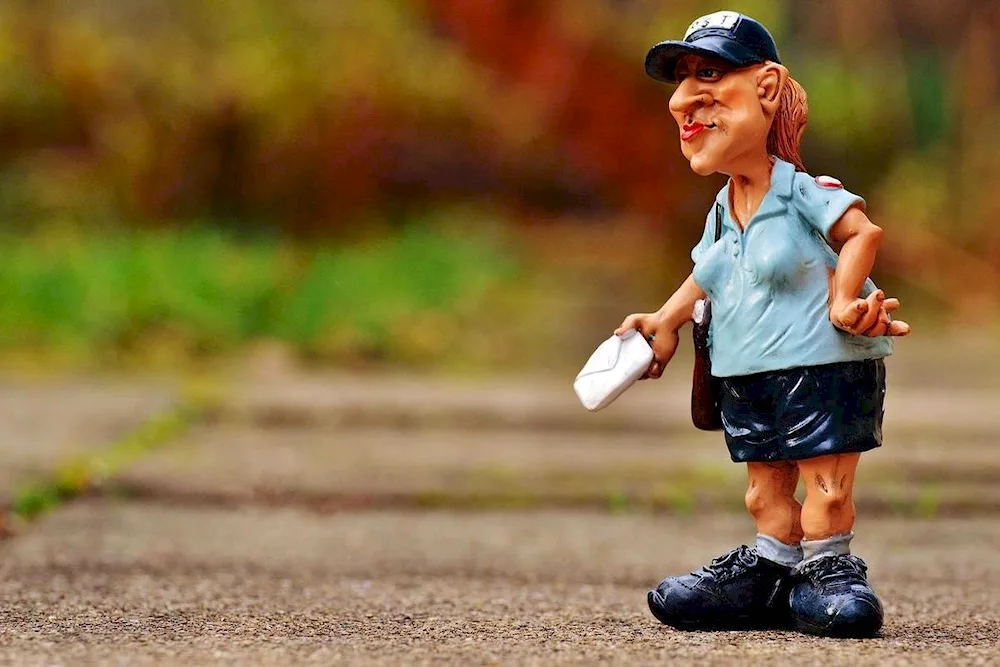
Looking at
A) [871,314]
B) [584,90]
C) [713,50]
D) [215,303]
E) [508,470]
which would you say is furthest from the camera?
[584,90]

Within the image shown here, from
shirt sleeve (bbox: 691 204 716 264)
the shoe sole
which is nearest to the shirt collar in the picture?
shirt sleeve (bbox: 691 204 716 264)

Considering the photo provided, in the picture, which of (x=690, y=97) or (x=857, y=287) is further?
(x=690, y=97)

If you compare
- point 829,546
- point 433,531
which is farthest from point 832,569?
point 433,531

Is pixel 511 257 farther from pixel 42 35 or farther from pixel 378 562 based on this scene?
pixel 378 562

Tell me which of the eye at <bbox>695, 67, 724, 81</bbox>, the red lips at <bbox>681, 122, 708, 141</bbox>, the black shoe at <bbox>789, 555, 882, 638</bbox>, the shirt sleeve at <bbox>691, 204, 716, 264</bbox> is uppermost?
the eye at <bbox>695, 67, 724, 81</bbox>

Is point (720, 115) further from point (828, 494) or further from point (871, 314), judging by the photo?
point (828, 494)

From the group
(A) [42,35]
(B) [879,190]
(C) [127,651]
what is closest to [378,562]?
(C) [127,651]

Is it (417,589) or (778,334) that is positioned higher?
(778,334)

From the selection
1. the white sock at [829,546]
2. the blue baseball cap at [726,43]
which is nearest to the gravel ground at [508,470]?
the white sock at [829,546]

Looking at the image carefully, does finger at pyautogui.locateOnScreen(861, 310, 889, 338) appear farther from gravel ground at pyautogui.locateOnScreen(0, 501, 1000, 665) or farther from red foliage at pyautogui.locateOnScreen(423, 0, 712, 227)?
red foliage at pyautogui.locateOnScreen(423, 0, 712, 227)
